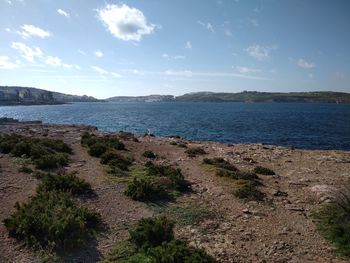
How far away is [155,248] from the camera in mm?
9562

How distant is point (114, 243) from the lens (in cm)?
1095

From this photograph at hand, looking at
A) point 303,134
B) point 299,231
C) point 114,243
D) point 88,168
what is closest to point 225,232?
point 299,231

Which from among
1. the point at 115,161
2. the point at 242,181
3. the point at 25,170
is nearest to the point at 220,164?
the point at 242,181

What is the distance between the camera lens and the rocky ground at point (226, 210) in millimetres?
10523

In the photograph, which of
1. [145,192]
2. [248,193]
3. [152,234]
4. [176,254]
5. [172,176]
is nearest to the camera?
[176,254]

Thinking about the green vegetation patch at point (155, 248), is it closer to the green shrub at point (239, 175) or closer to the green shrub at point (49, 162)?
the green shrub at point (239, 175)

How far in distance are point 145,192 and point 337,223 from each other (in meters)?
7.72

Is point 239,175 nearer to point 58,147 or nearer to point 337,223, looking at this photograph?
point 337,223

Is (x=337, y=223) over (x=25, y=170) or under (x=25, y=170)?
under

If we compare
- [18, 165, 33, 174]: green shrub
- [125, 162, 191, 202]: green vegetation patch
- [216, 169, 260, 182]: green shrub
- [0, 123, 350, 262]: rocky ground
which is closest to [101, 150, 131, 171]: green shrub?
[0, 123, 350, 262]: rocky ground

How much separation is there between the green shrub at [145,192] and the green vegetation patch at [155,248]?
11.8 feet

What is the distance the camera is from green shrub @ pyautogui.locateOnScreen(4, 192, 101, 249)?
10.4 m

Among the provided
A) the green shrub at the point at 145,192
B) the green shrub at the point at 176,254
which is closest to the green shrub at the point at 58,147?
the green shrub at the point at 145,192

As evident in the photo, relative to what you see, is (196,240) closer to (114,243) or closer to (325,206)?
(114,243)
